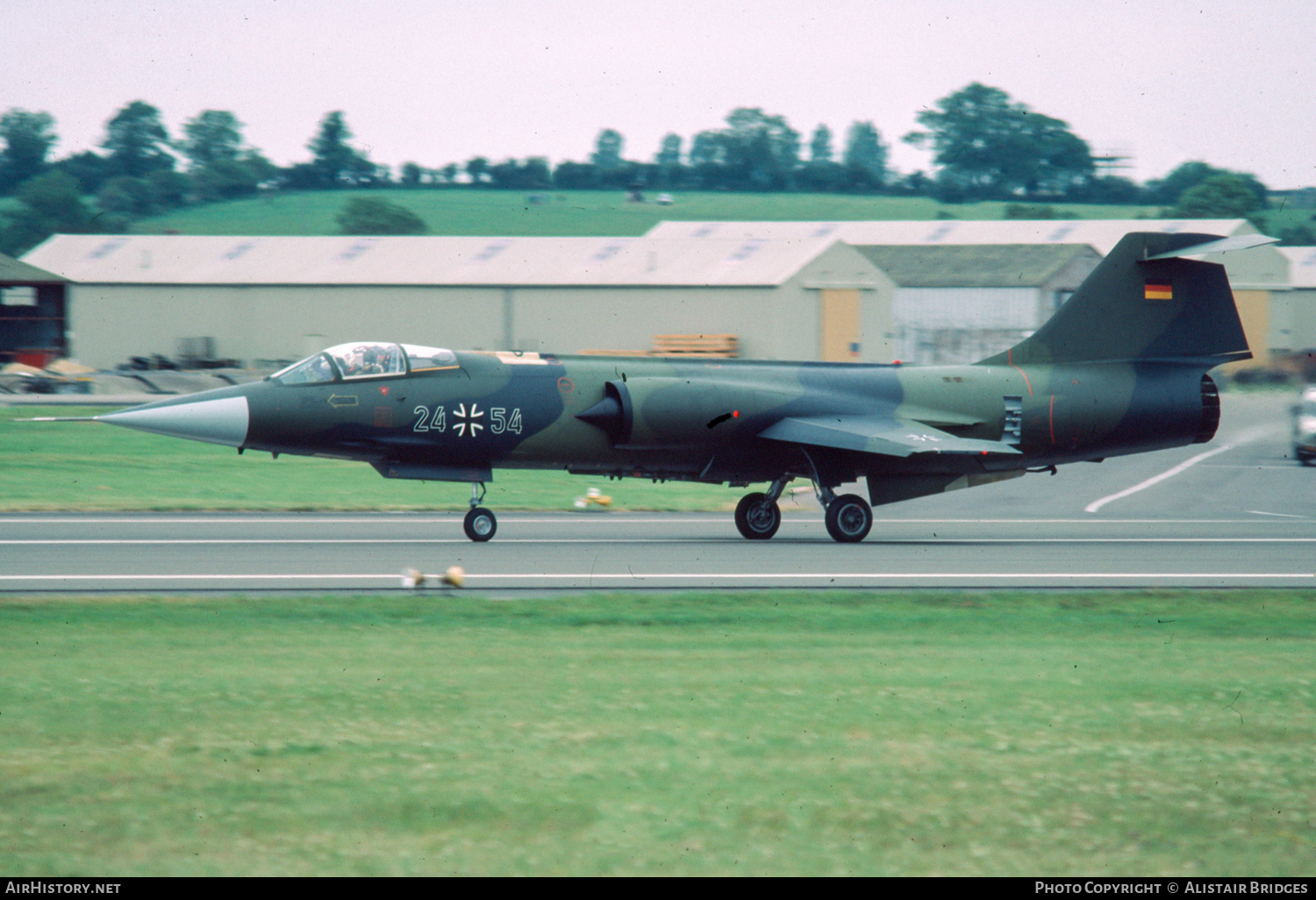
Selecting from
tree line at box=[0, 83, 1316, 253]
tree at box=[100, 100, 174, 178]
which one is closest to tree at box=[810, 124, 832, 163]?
tree line at box=[0, 83, 1316, 253]

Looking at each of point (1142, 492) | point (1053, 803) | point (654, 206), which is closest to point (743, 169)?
point (654, 206)

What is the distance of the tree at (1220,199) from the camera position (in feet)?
210

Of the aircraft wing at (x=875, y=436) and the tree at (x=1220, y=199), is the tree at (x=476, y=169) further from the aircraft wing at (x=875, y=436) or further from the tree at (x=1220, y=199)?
the aircraft wing at (x=875, y=436)

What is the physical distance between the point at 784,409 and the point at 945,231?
180 feet

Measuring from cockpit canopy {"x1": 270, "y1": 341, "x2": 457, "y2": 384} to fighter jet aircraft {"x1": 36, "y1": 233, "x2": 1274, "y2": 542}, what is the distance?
0.03 metres

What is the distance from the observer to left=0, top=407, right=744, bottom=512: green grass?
927 inches

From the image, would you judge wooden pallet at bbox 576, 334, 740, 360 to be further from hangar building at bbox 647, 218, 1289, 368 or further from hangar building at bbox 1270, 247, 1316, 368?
hangar building at bbox 1270, 247, 1316, 368

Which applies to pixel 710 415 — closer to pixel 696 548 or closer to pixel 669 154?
pixel 696 548

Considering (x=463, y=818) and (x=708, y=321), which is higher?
(x=708, y=321)

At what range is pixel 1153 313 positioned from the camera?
20.3m

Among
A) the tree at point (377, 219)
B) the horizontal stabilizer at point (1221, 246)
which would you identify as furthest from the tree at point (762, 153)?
the horizontal stabilizer at point (1221, 246)

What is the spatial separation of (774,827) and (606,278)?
48.5m

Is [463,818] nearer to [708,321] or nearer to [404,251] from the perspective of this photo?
[708,321]

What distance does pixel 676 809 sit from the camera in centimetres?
618
